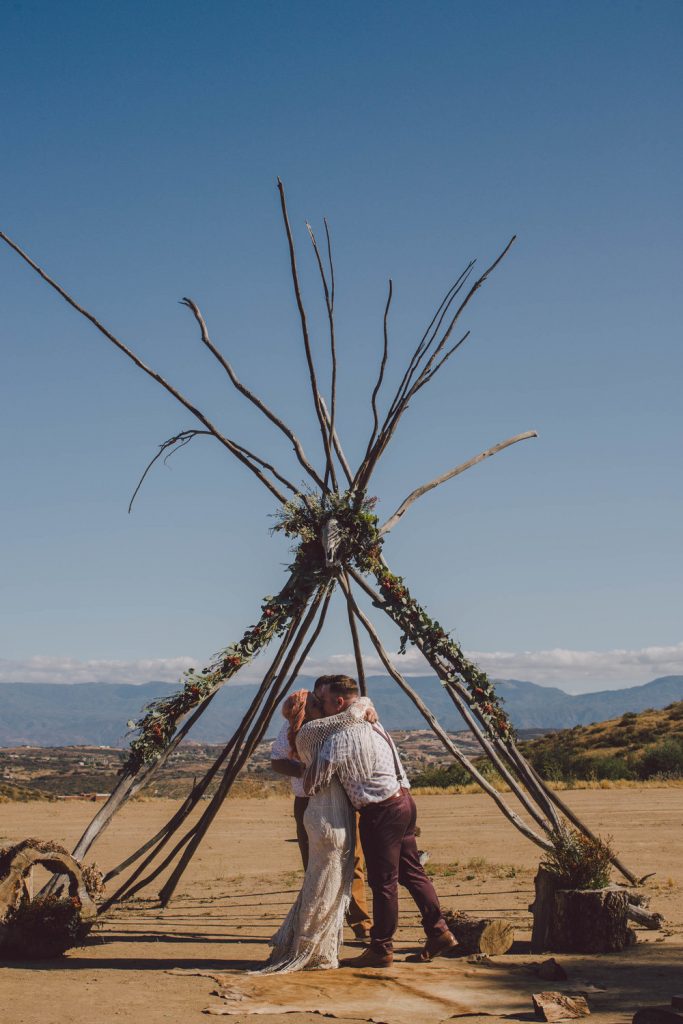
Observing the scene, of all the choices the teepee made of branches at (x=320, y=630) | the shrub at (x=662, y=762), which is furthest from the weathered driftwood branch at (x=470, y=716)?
the shrub at (x=662, y=762)

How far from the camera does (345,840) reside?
232 inches

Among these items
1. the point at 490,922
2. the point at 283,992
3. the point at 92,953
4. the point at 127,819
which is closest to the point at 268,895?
the point at 92,953

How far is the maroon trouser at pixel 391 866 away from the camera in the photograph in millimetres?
5777

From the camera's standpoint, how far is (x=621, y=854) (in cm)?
1112

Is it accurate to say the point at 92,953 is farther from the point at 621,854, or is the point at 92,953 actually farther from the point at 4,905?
→ the point at 621,854

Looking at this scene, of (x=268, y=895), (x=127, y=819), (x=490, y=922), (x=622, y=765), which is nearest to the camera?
(x=490, y=922)

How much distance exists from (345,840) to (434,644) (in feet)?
8.61

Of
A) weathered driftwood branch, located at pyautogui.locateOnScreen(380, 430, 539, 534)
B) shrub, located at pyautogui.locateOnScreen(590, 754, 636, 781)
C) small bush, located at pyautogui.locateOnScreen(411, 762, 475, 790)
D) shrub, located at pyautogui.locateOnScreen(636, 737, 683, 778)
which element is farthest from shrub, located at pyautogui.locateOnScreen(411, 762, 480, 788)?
weathered driftwood branch, located at pyautogui.locateOnScreen(380, 430, 539, 534)

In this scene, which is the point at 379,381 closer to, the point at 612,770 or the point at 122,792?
the point at 122,792

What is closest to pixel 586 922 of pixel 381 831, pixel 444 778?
pixel 381 831

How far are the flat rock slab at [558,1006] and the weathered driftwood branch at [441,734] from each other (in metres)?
2.71

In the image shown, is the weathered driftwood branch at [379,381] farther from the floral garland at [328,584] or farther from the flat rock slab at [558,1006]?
the flat rock slab at [558,1006]

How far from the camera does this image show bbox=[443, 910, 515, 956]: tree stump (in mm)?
6359

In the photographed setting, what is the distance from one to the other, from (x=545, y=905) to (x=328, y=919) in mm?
1657
